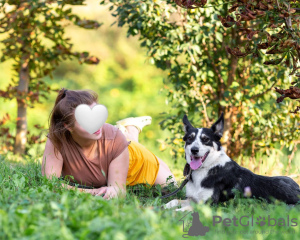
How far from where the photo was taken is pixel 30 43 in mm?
5961

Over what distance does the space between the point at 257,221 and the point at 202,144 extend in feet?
3.39

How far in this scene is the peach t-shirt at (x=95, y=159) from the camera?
3.70 metres

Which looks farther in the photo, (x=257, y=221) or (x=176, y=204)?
(x=176, y=204)

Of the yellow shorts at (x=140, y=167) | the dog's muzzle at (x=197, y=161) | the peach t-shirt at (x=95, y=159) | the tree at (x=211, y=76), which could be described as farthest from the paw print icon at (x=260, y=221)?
the tree at (x=211, y=76)

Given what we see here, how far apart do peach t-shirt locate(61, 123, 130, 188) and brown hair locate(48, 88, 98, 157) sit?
0.32 ft

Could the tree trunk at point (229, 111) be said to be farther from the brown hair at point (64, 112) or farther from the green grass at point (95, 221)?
the green grass at point (95, 221)

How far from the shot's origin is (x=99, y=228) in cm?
214

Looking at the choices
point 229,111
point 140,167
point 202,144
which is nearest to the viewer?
point 202,144

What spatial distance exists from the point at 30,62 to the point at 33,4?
95 cm

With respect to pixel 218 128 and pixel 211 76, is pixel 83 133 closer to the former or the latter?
pixel 218 128

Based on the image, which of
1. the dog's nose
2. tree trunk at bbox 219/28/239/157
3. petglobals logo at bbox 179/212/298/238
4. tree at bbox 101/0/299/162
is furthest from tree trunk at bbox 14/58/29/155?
petglobals logo at bbox 179/212/298/238

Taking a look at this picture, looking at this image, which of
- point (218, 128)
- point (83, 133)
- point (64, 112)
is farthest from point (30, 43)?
point (218, 128)

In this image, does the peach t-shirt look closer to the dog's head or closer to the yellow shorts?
the yellow shorts

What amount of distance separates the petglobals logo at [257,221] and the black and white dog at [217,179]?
2.66 feet
